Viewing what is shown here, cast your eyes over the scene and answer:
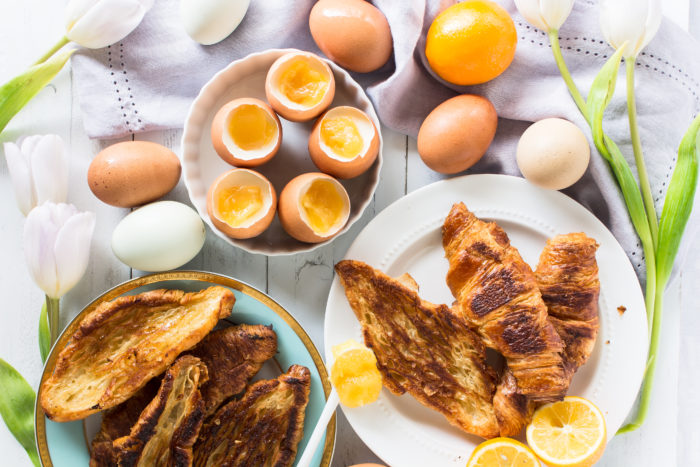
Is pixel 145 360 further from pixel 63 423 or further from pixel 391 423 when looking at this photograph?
pixel 391 423

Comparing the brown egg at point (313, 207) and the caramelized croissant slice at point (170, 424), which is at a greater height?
the brown egg at point (313, 207)

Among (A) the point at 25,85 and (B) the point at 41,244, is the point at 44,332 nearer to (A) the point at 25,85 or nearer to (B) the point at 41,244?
(B) the point at 41,244

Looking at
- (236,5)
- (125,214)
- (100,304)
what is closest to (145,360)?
(100,304)

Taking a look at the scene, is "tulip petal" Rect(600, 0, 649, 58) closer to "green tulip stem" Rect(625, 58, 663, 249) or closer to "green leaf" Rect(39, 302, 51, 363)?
"green tulip stem" Rect(625, 58, 663, 249)

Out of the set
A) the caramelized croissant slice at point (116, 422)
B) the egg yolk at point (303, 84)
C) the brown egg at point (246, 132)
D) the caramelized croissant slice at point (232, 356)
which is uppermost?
the egg yolk at point (303, 84)

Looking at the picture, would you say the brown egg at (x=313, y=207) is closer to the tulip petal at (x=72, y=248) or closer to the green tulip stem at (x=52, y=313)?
the tulip petal at (x=72, y=248)

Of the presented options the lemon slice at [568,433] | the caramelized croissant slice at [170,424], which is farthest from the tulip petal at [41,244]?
the lemon slice at [568,433]

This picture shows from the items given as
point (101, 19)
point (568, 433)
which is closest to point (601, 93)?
point (568, 433)
